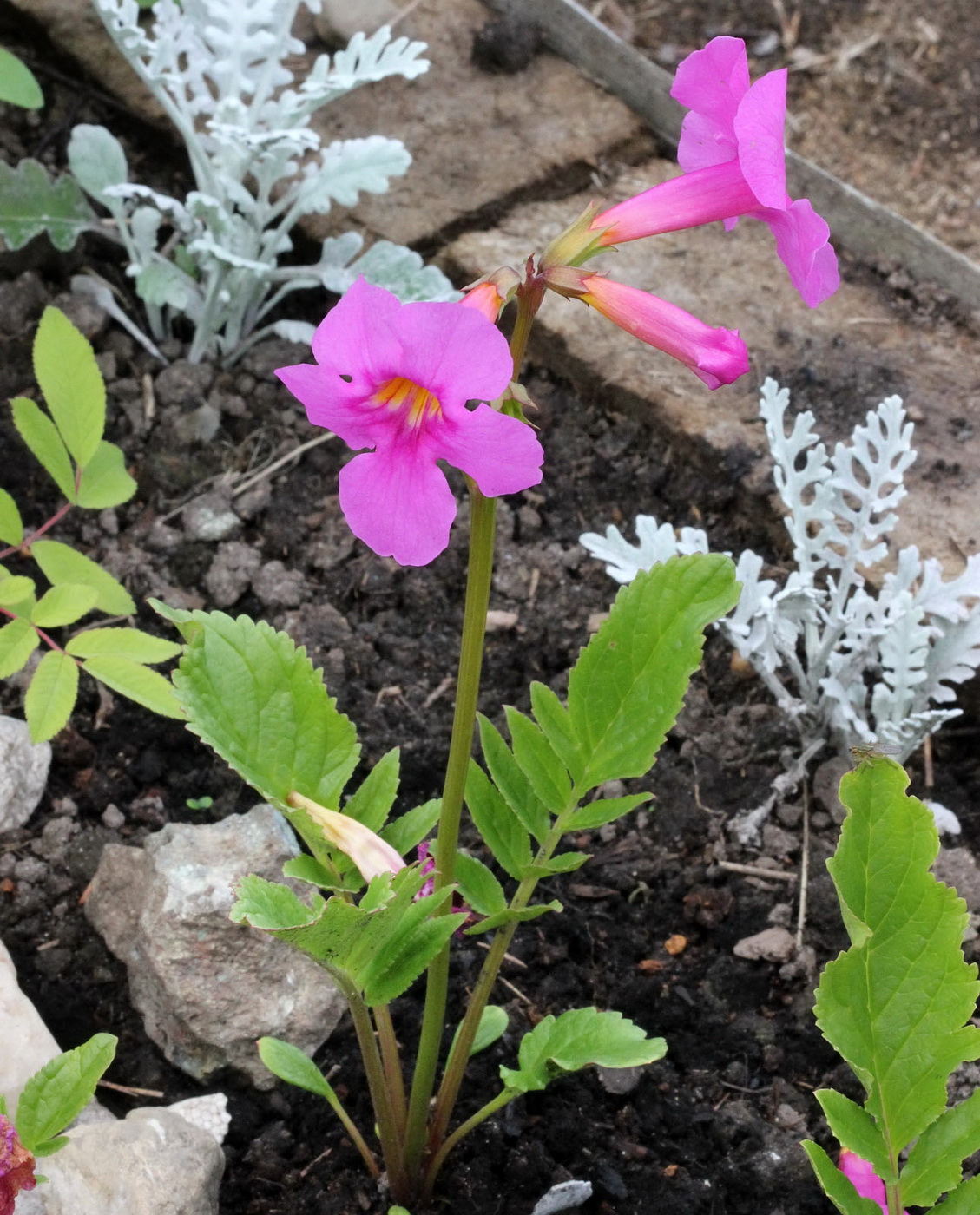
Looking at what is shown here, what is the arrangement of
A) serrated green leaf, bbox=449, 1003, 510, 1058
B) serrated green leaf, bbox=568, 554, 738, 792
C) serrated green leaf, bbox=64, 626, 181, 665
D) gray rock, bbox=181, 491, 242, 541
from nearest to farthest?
serrated green leaf, bbox=568, 554, 738, 792, serrated green leaf, bbox=449, 1003, 510, 1058, serrated green leaf, bbox=64, 626, 181, 665, gray rock, bbox=181, 491, 242, 541

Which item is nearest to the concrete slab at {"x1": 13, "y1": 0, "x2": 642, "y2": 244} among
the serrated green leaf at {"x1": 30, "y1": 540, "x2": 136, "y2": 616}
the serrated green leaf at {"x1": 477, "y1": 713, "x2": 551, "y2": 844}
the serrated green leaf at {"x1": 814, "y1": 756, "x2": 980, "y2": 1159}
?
the serrated green leaf at {"x1": 30, "y1": 540, "x2": 136, "y2": 616}

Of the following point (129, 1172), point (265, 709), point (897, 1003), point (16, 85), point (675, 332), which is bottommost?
point (129, 1172)

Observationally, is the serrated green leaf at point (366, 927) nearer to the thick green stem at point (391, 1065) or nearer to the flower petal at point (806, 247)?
the thick green stem at point (391, 1065)

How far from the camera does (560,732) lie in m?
1.46

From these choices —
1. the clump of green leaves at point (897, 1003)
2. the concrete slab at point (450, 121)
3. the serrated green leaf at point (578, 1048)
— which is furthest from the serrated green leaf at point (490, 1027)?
the concrete slab at point (450, 121)

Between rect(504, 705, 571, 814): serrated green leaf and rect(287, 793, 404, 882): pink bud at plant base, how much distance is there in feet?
0.62

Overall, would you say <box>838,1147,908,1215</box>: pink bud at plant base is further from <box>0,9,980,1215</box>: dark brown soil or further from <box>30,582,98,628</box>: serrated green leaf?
<box>30,582,98,628</box>: serrated green leaf

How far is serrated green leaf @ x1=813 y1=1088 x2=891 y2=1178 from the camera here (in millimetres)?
1328

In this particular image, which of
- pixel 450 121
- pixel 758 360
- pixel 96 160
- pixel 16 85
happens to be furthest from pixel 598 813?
pixel 450 121

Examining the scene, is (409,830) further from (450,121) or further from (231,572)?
(450,121)

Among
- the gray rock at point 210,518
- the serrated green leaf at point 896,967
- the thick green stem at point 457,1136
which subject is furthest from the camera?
the gray rock at point 210,518

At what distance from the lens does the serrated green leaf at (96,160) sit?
103 inches

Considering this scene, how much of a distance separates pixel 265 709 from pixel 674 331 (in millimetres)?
597

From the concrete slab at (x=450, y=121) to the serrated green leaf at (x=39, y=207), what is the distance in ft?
1.81
